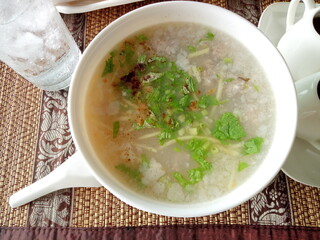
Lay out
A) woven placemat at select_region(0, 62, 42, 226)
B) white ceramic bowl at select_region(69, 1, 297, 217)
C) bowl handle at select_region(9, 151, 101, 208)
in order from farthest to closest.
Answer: woven placemat at select_region(0, 62, 42, 226), bowl handle at select_region(9, 151, 101, 208), white ceramic bowl at select_region(69, 1, 297, 217)

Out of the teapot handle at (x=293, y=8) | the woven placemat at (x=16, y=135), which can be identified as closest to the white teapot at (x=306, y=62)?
the teapot handle at (x=293, y=8)

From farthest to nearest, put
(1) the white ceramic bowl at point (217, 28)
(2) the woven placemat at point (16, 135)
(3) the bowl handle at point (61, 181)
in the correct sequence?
1. (2) the woven placemat at point (16, 135)
2. (3) the bowl handle at point (61, 181)
3. (1) the white ceramic bowl at point (217, 28)

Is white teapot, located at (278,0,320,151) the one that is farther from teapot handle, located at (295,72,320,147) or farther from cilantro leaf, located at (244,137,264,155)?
cilantro leaf, located at (244,137,264,155)

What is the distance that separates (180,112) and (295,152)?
35cm

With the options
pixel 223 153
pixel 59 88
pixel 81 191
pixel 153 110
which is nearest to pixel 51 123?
pixel 59 88

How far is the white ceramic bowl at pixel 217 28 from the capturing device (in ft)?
2.48

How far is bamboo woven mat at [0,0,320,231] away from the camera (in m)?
0.95

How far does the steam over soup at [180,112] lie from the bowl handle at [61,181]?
8 centimetres

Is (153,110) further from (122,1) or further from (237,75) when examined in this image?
(122,1)

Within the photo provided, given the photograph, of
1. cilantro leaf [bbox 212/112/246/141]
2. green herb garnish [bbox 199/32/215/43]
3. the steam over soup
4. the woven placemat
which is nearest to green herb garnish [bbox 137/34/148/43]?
the steam over soup

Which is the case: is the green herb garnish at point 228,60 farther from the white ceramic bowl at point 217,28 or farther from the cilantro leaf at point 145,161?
the cilantro leaf at point 145,161

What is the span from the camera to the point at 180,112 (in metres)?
0.87

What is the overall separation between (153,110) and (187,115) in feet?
0.26

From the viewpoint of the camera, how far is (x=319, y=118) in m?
0.93
